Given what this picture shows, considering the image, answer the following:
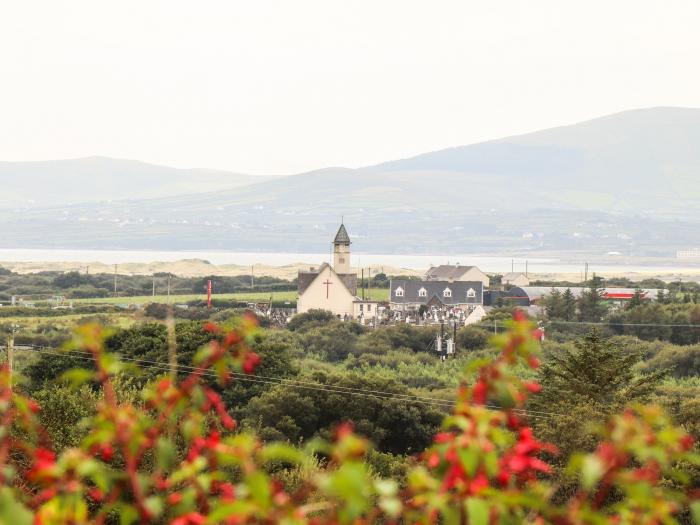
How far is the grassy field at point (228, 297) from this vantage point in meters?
89.7

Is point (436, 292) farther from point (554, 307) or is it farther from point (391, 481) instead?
point (391, 481)

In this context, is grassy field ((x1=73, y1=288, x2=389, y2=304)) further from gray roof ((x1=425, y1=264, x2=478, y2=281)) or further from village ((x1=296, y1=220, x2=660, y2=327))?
gray roof ((x1=425, y1=264, x2=478, y2=281))

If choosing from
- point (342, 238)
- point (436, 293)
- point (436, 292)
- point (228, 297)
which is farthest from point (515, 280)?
point (228, 297)

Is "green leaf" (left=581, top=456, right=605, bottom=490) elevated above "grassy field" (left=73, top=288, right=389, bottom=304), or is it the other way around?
"green leaf" (left=581, top=456, right=605, bottom=490)

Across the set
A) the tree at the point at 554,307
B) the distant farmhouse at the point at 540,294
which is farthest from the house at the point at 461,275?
the tree at the point at 554,307

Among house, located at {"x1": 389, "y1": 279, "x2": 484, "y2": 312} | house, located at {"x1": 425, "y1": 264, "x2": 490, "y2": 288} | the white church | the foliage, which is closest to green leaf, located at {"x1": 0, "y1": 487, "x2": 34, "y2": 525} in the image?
the foliage

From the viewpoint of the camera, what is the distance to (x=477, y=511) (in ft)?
10.6

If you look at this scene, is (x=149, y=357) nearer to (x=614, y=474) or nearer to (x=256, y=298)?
(x=614, y=474)

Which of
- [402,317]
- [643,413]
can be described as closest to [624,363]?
[643,413]

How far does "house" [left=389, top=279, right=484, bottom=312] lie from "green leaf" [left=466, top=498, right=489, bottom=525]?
267ft

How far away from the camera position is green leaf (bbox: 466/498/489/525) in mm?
3213

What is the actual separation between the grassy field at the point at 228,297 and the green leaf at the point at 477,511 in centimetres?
8311

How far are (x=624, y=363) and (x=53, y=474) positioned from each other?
2980 cm

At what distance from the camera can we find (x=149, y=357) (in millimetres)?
40094
